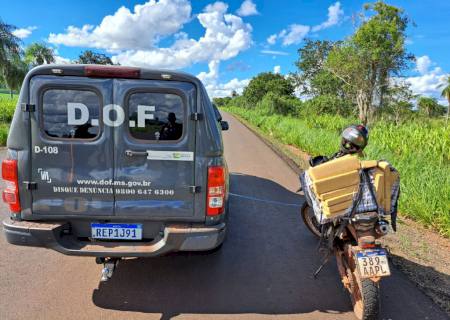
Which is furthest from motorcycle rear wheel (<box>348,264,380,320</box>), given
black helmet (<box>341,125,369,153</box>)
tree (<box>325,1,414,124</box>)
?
tree (<box>325,1,414,124</box>)

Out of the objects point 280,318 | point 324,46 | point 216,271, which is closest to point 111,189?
point 216,271

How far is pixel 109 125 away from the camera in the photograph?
3209 mm

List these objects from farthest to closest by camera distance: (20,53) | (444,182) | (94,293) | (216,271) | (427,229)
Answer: (20,53) < (444,182) < (427,229) < (216,271) < (94,293)

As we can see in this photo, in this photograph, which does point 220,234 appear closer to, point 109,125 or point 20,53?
point 109,125

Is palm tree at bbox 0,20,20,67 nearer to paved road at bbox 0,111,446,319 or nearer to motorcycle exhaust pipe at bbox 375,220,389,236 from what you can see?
paved road at bbox 0,111,446,319

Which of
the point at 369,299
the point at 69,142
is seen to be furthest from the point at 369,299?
the point at 69,142

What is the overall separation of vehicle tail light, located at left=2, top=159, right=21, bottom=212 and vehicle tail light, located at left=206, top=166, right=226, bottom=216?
68.8 inches

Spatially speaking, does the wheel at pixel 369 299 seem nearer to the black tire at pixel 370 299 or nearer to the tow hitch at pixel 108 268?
the black tire at pixel 370 299

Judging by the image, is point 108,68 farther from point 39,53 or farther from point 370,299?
point 39,53

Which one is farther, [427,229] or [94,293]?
[427,229]

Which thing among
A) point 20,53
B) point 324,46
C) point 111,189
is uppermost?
point 324,46

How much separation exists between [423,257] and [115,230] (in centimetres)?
382

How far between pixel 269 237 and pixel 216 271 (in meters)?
1.25

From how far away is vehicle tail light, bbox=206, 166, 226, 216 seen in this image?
332 centimetres
